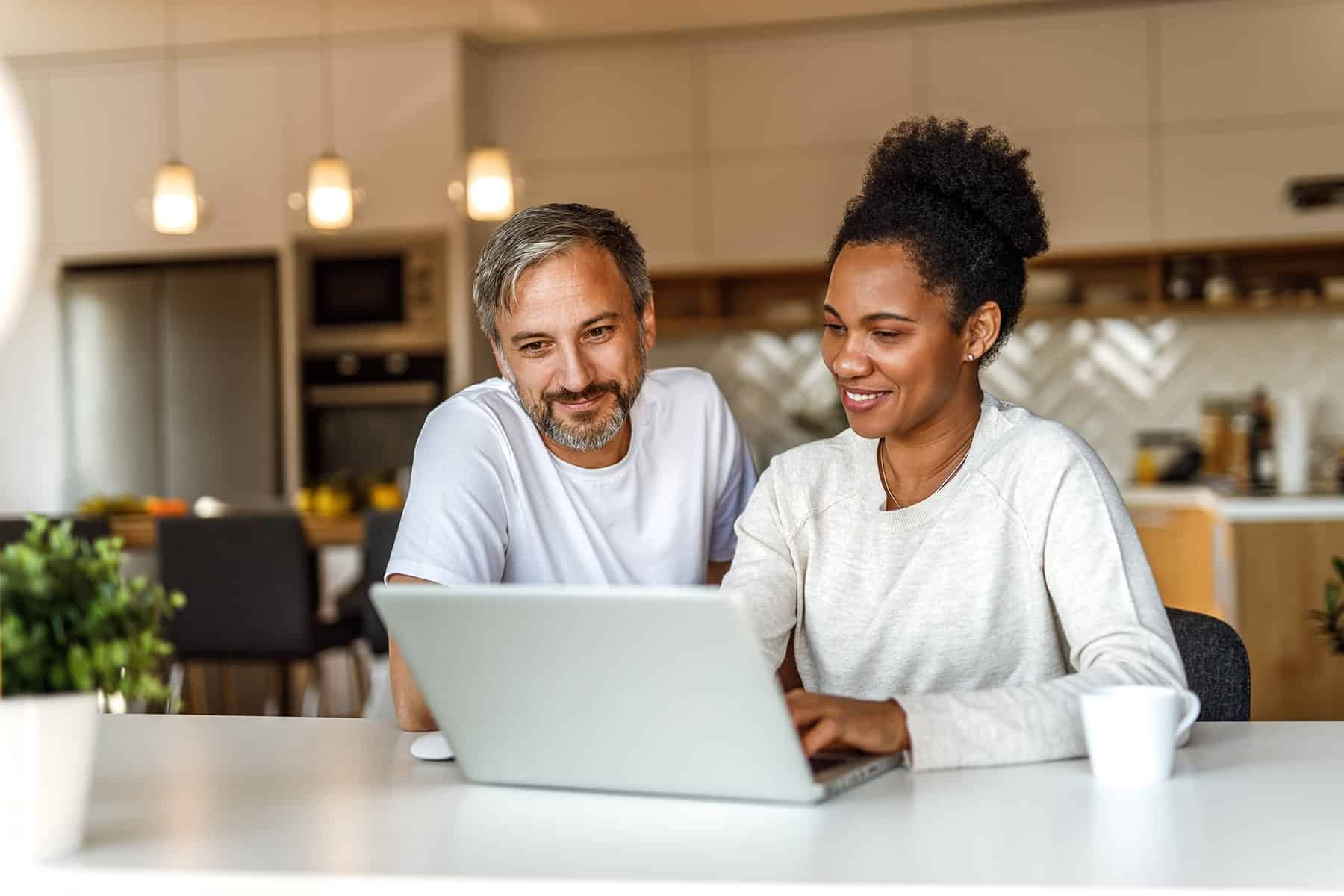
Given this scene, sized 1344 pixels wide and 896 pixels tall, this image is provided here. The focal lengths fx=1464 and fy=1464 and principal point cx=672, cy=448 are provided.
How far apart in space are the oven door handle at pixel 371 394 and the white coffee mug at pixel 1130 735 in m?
4.84

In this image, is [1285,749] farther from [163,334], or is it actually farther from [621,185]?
[163,334]

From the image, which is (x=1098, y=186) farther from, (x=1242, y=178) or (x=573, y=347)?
(x=573, y=347)

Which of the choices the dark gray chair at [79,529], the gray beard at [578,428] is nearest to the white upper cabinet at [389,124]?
the dark gray chair at [79,529]

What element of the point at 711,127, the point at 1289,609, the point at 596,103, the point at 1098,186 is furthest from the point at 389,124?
the point at 1289,609

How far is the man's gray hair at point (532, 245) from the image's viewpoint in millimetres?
1822

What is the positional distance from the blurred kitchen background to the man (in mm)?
3719

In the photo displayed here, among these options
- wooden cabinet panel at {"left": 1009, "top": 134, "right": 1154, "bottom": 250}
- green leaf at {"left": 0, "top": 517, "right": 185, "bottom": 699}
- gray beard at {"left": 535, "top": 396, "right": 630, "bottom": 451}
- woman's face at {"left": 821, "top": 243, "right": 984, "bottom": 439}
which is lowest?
green leaf at {"left": 0, "top": 517, "right": 185, "bottom": 699}

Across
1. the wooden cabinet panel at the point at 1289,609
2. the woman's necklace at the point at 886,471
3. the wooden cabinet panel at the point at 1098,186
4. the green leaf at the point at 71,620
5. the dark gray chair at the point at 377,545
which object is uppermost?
the wooden cabinet panel at the point at 1098,186

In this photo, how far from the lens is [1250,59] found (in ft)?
18.2

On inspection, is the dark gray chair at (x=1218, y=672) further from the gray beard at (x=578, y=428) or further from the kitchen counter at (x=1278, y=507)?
the kitchen counter at (x=1278, y=507)

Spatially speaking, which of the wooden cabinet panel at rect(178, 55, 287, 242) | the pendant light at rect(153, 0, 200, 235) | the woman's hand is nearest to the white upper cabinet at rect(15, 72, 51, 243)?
the wooden cabinet panel at rect(178, 55, 287, 242)

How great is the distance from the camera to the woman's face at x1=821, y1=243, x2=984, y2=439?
1.56 m

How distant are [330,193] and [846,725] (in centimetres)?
359

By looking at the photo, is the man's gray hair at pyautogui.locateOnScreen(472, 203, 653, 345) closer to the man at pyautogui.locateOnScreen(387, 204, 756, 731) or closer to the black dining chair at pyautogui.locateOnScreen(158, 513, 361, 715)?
the man at pyautogui.locateOnScreen(387, 204, 756, 731)
